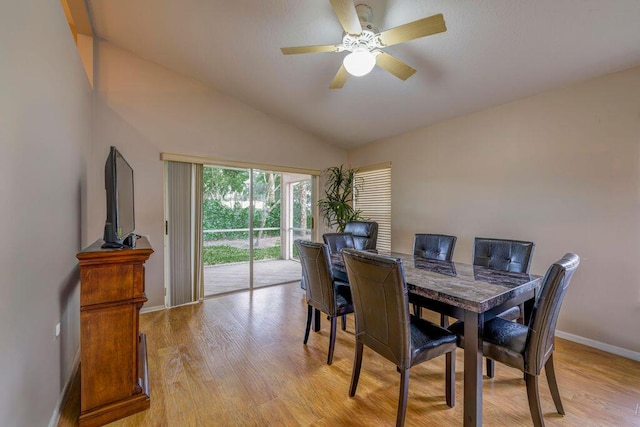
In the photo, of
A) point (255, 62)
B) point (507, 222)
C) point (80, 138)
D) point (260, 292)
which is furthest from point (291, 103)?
point (507, 222)

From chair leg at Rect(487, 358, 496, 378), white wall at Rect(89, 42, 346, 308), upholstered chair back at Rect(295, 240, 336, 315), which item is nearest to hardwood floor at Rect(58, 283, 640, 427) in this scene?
chair leg at Rect(487, 358, 496, 378)

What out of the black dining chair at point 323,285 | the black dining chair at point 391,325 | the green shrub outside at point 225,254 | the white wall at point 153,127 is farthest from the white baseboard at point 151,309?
the black dining chair at point 391,325

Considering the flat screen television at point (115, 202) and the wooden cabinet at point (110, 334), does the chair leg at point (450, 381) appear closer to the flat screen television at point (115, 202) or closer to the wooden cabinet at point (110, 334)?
the wooden cabinet at point (110, 334)

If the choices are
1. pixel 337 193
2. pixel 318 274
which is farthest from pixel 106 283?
pixel 337 193

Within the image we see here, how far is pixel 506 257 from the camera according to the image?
245cm

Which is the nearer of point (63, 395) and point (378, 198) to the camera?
point (63, 395)

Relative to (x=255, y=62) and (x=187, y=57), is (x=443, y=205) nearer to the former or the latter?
(x=255, y=62)

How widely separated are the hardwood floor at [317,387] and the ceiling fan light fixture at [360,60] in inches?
92.1

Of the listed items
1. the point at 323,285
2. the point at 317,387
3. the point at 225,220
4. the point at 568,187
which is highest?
the point at 568,187

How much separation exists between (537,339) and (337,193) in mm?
3827

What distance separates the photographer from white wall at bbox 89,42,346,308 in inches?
128

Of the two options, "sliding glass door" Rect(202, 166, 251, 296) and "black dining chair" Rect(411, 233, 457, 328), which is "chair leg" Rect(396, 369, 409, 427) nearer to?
"black dining chair" Rect(411, 233, 457, 328)

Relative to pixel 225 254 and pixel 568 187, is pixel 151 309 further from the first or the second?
pixel 568 187

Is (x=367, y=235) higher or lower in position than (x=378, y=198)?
lower
